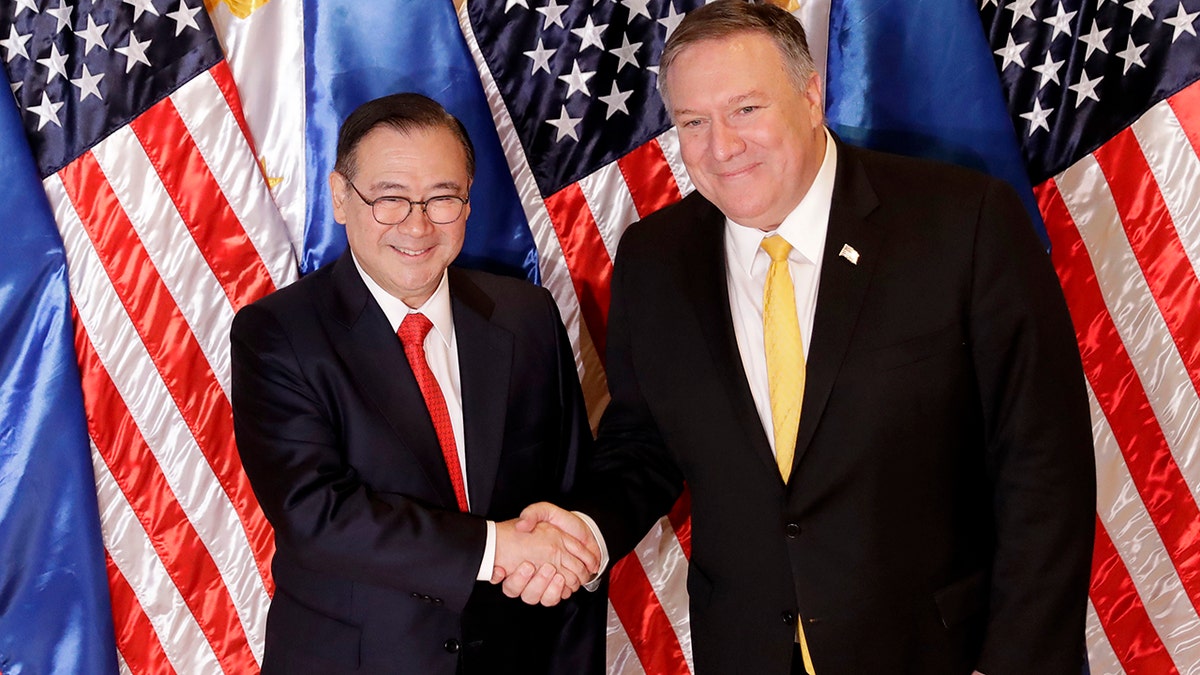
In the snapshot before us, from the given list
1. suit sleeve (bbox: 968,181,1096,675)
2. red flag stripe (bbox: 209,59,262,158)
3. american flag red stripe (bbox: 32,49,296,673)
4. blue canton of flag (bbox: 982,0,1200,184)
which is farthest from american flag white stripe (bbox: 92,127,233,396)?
blue canton of flag (bbox: 982,0,1200,184)

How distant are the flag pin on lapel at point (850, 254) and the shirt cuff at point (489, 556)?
90 cm

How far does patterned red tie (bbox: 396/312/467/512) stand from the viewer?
2490mm

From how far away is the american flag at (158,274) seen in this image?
9.58ft

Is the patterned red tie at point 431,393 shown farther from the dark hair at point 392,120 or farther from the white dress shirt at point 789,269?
the white dress shirt at point 789,269

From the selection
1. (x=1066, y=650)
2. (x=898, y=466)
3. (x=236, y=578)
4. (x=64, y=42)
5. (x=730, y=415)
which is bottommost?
(x=1066, y=650)

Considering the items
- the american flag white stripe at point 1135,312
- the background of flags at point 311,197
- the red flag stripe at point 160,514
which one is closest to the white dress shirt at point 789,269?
the background of flags at point 311,197

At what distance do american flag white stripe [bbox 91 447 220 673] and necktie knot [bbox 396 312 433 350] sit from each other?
1090 mm

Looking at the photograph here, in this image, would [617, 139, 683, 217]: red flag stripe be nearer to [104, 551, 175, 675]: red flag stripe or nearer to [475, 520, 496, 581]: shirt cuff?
[475, 520, 496, 581]: shirt cuff

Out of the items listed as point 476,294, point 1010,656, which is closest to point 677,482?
point 476,294

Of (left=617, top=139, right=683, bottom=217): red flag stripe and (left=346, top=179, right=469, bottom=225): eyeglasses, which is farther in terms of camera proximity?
(left=617, top=139, right=683, bottom=217): red flag stripe

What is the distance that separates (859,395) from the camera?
2193mm

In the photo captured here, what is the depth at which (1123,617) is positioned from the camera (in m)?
3.26

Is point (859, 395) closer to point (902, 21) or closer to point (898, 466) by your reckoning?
point (898, 466)

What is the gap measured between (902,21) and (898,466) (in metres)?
1.32
